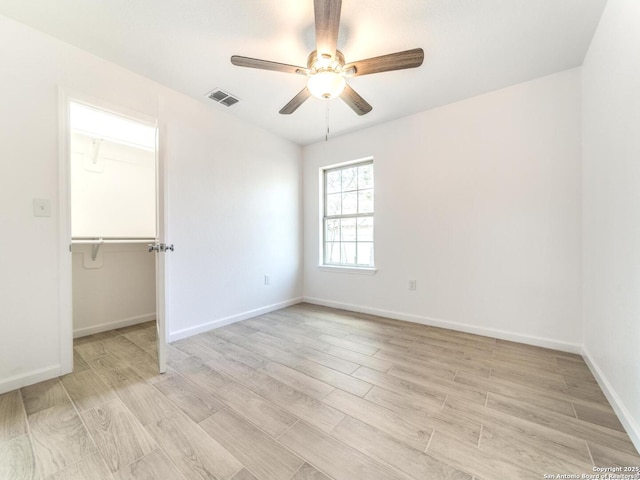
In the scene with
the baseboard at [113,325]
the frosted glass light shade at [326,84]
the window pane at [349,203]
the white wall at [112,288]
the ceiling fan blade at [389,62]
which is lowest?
the baseboard at [113,325]

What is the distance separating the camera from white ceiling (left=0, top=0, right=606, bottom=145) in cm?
164

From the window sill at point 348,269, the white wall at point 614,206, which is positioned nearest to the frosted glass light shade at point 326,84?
the white wall at point 614,206

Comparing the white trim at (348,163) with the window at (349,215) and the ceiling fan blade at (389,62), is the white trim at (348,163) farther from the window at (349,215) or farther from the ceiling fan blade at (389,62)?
the ceiling fan blade at (389,62)

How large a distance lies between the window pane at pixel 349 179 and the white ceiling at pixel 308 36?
1.26 meters

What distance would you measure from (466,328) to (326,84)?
268 centimetres

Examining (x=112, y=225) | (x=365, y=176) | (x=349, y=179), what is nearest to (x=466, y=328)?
(x=365, y=176)

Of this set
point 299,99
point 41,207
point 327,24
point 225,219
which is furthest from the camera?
point 225,219

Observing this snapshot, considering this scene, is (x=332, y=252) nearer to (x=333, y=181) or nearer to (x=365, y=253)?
(x=365, y=253)

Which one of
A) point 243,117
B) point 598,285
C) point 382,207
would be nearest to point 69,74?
point 243,117

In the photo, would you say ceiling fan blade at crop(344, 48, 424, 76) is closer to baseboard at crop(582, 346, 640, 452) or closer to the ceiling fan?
the ceiling fan

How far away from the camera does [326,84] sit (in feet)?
5.53

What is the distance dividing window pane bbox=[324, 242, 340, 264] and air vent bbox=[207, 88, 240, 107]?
2235 millimetres

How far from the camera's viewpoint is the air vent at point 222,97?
256cm

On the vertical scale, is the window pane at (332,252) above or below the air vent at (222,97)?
below
